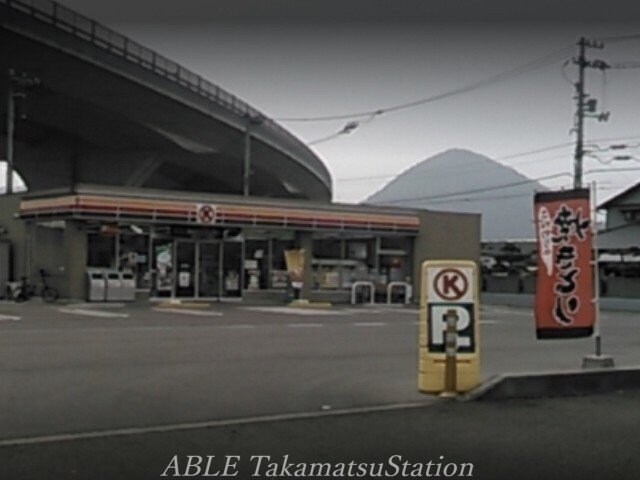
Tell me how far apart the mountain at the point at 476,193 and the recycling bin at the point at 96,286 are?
32.4 feet

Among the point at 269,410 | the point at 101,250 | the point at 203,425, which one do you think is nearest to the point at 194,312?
the point at 101,250

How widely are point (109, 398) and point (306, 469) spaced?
3837 mm

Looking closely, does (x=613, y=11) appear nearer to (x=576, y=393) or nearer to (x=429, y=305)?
(x=429, y=305)

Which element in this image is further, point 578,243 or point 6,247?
point 6,247

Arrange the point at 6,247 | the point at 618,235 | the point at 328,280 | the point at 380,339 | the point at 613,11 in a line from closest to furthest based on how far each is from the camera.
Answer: the point at 613,11, the point at 380,339, the point at 6,247, the point at 328,280, the point at 618,235

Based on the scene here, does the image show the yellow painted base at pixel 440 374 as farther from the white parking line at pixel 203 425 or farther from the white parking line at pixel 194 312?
the white parking line at pixel 194 312

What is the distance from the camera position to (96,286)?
28.2m

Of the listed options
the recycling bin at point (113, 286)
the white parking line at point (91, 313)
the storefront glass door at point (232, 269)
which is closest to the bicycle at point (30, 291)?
the recycling bin at point (113, 286)

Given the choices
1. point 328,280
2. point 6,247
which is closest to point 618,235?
point 328,280

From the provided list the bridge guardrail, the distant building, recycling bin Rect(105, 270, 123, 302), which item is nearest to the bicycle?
recycling bin Rect(105, 270, 123, 302)

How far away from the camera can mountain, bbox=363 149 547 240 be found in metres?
32.9

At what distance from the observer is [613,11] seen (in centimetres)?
666

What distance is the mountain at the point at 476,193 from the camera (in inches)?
1295

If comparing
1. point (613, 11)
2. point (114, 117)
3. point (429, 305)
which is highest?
point (114, 117)
